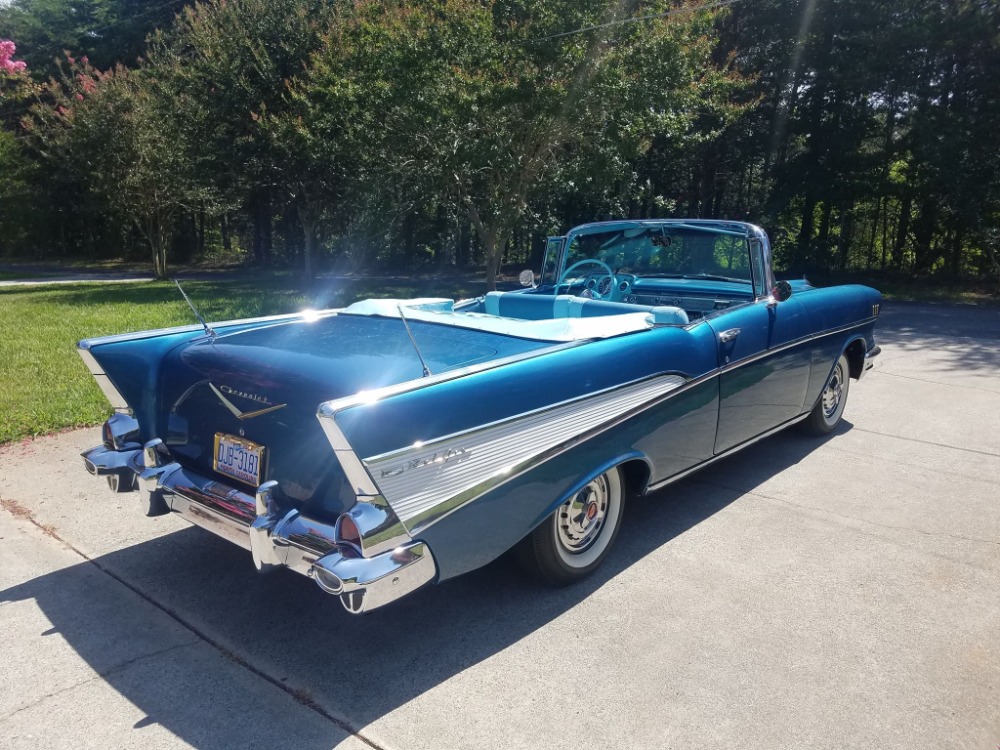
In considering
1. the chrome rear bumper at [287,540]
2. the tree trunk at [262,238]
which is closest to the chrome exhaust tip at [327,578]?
the chrome rear bumper at [287,540]

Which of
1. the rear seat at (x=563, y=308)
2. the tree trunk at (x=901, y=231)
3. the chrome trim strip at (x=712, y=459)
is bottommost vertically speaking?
the chrome trim strip at (x=712, y=459)

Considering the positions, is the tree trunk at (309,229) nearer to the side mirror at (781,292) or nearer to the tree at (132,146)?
the tree at (132,146)

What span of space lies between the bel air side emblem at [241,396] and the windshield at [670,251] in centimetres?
296

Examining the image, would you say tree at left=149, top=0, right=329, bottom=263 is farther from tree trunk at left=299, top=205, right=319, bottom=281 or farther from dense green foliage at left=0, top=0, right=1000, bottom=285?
tree trunk at left=299, top=205, right=319, bottom=281

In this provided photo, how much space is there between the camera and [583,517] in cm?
360

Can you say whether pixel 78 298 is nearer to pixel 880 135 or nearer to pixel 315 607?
pixel 315 607

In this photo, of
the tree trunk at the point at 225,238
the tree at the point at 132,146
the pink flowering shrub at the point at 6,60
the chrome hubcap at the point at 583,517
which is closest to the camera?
the chrome hubcap at the point at 583,517

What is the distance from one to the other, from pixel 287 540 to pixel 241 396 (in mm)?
678

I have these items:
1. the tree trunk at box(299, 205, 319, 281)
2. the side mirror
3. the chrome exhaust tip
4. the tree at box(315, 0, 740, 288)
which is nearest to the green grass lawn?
the tree trunk at box(299, 205, 319, 281)

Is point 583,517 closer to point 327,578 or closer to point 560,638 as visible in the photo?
point 560,638

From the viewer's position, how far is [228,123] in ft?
57.1

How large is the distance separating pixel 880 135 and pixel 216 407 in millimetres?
17976

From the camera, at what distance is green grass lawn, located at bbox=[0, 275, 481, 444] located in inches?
252

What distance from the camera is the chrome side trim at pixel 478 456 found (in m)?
2.67
